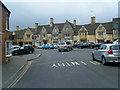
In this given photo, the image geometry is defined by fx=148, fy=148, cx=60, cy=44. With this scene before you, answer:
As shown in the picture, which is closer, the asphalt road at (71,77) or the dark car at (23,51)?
the asphalt road at (71,77)

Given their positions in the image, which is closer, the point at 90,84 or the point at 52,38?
the point at 90,84

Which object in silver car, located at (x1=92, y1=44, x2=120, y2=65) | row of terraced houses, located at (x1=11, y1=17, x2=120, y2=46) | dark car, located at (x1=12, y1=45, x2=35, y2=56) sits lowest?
dark car, located at (x1=12, y1=45, x2=35, y2=56)

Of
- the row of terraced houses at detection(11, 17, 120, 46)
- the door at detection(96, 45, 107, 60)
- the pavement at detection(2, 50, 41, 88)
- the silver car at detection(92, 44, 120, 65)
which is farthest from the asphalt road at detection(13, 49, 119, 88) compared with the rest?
the row of terraced houses at detection(11, 17, 120, 46)

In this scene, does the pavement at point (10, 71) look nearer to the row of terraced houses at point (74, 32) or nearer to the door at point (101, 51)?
the door at point (101, 51)

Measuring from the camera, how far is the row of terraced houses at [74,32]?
169 feet

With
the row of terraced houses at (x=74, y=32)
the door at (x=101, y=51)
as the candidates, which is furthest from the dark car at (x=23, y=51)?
the row of terraced houses at (x=74, y=32)

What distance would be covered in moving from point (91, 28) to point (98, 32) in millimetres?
3498

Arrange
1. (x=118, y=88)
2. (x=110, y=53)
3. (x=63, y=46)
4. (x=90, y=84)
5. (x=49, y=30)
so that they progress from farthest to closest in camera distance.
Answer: (x=49, y=30)
(x=63, y=46)
(x=110, y=53)
(x=90, y=84)
(x=118, y=88)

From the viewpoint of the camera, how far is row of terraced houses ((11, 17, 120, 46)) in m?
51.5

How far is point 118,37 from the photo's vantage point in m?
49.8

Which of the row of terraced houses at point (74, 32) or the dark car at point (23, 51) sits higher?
the row of terraced houses at point (74, 32)

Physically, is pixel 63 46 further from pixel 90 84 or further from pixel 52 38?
pixel 52 38

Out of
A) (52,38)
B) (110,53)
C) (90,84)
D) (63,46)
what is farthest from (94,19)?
(90,84)

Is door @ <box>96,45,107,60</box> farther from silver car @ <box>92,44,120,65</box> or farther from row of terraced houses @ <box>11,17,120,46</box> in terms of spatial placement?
row of terraced houses @ <box>11,17,120,46</box>
